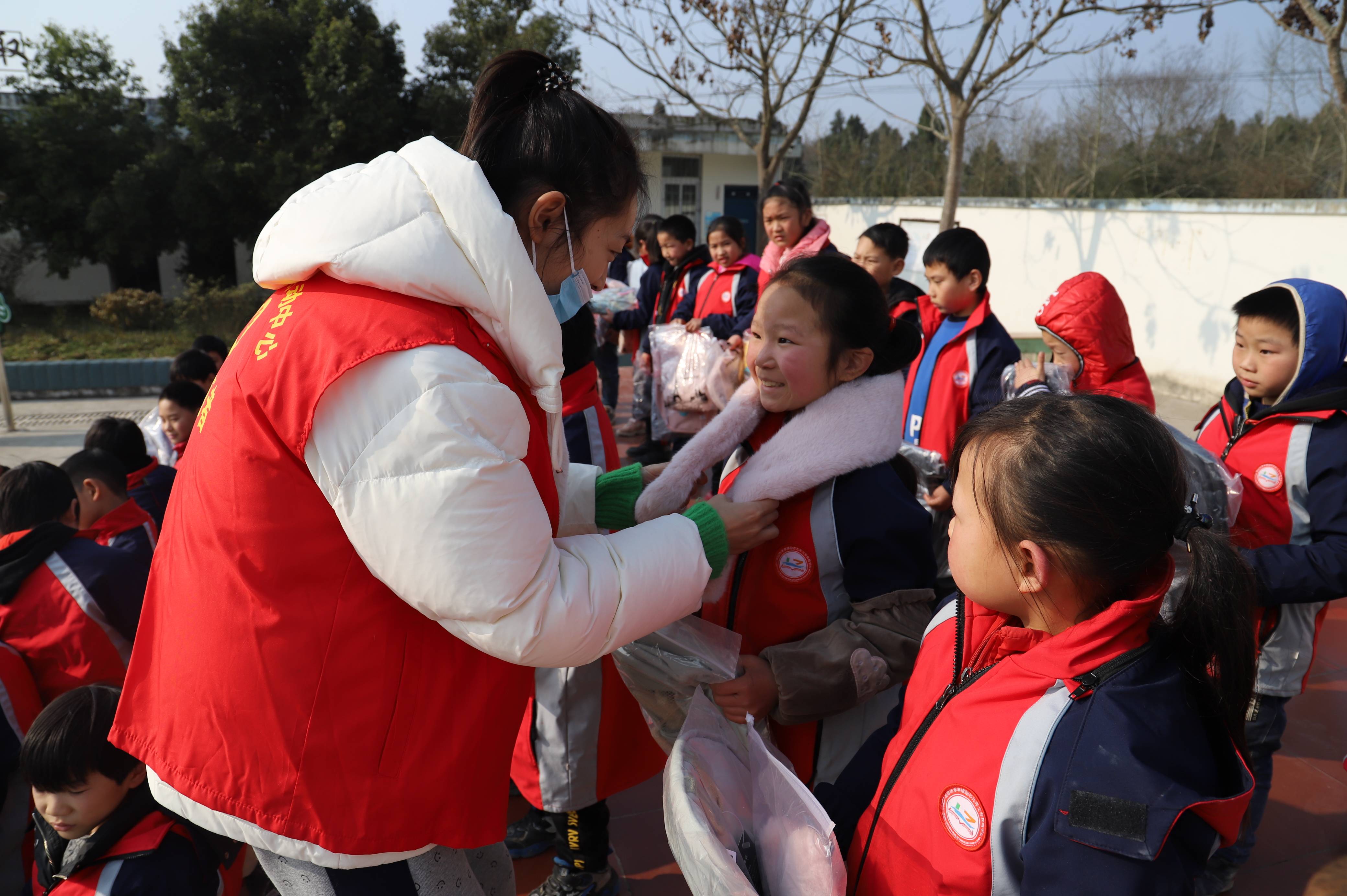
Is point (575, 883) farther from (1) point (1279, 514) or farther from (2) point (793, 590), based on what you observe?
(1) point (1279, 514)

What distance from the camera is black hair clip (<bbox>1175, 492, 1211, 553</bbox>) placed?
3.52 feet

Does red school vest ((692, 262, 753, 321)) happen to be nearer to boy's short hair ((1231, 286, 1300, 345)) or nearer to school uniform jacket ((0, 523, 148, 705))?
boy's short hair ((1231, 286, 1300, 345))

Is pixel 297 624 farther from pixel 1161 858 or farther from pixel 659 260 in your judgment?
pixel 659 260

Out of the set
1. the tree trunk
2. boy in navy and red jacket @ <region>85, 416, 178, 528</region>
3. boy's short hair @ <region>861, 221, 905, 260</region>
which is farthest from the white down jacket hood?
the tree trunk

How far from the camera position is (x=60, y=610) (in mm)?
2227

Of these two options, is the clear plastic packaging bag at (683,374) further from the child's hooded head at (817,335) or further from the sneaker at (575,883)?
the sneaker at (575,883)

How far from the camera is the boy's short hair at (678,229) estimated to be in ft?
21.1

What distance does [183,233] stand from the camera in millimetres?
14664

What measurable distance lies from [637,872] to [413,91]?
15.0 metres

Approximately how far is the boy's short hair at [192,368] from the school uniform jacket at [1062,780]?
378 centimetres

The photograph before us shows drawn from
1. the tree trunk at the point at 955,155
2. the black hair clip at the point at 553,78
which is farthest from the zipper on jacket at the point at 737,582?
the tree trunk at the point at 955,155

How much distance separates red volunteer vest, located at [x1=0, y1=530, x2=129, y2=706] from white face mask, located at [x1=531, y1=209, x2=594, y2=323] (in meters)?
1.65

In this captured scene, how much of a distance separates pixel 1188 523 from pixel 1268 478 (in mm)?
1371

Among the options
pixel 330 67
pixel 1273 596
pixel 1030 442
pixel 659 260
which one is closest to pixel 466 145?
pixel 1030 442
